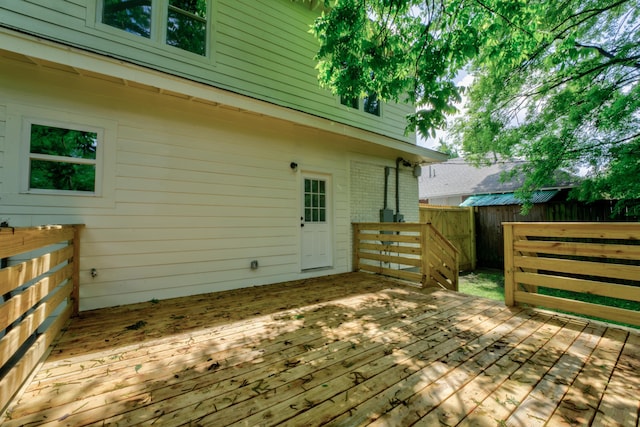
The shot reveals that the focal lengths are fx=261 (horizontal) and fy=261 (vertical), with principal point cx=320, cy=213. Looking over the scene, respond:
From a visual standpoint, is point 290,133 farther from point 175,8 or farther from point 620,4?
point 620,4

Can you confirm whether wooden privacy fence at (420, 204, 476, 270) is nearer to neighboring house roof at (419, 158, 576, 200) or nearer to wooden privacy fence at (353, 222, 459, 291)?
wooden privacy fence at (353, 222, 459, 291)

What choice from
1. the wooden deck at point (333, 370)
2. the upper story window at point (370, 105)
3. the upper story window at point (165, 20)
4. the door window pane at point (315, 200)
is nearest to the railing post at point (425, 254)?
the wooden deck at point (333, 370)

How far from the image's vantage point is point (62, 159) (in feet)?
11.0

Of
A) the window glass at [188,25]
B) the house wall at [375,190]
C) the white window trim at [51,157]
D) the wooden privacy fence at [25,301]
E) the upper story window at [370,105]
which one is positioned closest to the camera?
the wooden privacy fence at [25,301]

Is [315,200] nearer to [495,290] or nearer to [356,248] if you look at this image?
[356,248]

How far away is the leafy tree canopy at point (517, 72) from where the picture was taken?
157 inches

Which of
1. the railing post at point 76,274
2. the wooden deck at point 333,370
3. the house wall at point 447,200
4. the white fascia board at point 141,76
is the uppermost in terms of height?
the white fascia board at point 141,76

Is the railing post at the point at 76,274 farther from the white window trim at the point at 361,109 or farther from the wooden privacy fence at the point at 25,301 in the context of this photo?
the white window trim at the point at 361,109

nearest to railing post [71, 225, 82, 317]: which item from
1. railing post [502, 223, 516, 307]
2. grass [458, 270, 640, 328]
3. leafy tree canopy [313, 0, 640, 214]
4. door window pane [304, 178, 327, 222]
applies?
door window pane [304, 178, 327, 222]

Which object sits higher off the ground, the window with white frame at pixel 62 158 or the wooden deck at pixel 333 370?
the window with white frame at pixel 62 158

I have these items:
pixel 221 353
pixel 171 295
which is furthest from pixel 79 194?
pixel 221 353

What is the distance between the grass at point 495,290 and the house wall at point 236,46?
494cm

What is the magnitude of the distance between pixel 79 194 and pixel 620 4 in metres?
10.8

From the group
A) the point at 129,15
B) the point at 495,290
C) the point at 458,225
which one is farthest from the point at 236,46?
the point at 458,225
